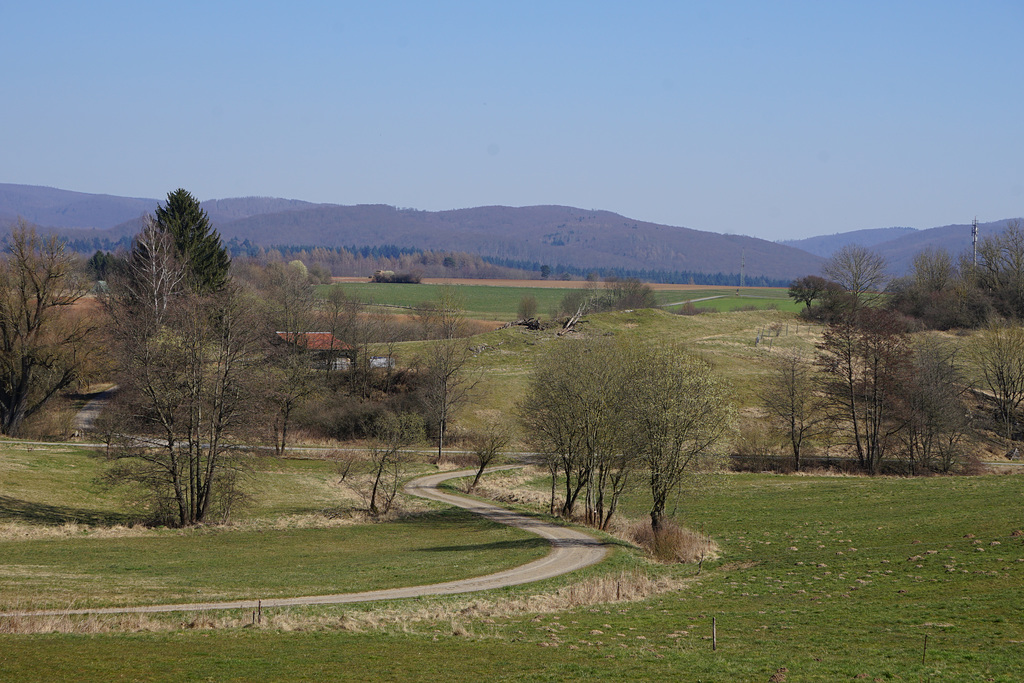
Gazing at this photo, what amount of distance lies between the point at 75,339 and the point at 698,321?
8887 cm

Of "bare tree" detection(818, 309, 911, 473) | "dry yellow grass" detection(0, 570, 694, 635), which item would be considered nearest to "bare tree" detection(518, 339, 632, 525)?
"dry yellow grass" detection(0, 570, 694, 635)

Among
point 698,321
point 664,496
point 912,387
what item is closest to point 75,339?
point 664,496

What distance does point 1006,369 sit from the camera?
235 feet

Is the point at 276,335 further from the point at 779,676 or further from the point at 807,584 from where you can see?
the point at 779,676

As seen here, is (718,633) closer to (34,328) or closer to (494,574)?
(494,574)

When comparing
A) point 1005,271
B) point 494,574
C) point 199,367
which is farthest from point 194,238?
point 1005,271

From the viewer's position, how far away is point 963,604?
859 inches

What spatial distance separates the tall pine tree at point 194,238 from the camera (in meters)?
71.1

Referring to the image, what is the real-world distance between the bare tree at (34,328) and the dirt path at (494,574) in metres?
33.0

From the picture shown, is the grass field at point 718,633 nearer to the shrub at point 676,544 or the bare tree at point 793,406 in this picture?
the shrub at point 676,544

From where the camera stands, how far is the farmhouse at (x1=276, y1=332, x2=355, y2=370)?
81.4 m

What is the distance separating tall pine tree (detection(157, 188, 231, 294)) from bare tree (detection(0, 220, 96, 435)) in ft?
33.7

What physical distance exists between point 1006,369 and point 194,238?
74.5 m

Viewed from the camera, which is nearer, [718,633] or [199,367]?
[718,633]
